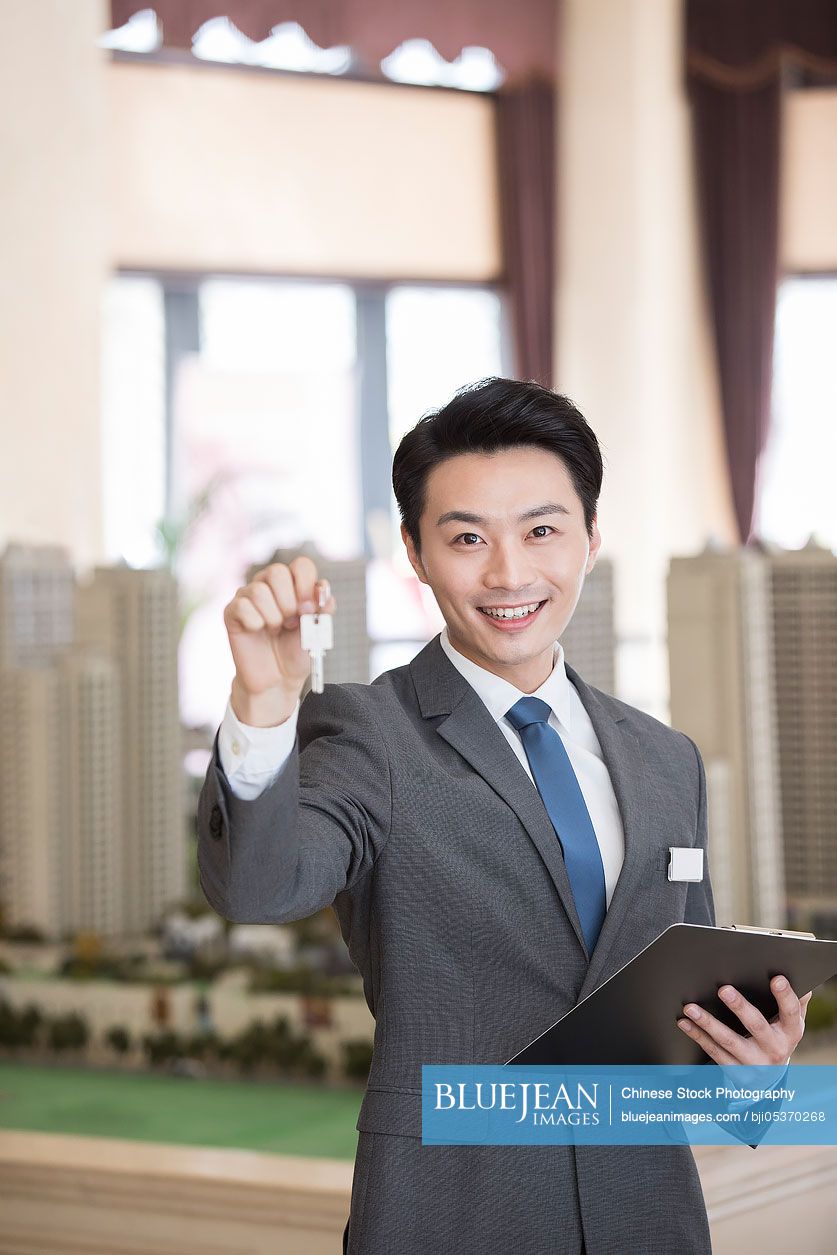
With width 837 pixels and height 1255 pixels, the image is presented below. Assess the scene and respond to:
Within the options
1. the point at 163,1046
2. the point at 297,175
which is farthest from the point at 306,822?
the point at 297,175

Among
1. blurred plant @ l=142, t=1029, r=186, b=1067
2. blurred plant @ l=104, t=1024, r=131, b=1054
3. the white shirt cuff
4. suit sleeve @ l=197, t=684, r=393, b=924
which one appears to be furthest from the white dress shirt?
blurred plant @ l=104, t=1024, r=131, b=1054

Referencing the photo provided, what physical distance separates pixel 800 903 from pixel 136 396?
3.91m

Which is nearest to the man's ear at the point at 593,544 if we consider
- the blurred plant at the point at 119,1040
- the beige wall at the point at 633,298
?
the blurred plant at the point at 119,1040

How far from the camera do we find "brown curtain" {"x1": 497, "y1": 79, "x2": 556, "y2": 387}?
26.1 ft

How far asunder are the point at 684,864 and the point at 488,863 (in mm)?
187

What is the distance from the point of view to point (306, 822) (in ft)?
3.58

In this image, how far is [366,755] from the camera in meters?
1.18

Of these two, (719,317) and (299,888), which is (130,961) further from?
(719,317)

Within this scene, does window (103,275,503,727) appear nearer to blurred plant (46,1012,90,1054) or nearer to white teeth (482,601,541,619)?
blurred plant (46,1012,90,1054)

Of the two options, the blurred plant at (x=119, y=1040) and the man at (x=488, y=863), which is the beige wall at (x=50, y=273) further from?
the man at (x=488, y=863)

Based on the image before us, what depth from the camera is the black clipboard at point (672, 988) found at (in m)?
1.07

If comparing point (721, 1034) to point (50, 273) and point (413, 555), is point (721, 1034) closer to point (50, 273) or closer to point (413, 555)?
point (413, 555)

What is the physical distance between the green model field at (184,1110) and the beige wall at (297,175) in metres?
4.25

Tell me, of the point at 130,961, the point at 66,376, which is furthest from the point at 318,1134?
the point at 66,376
